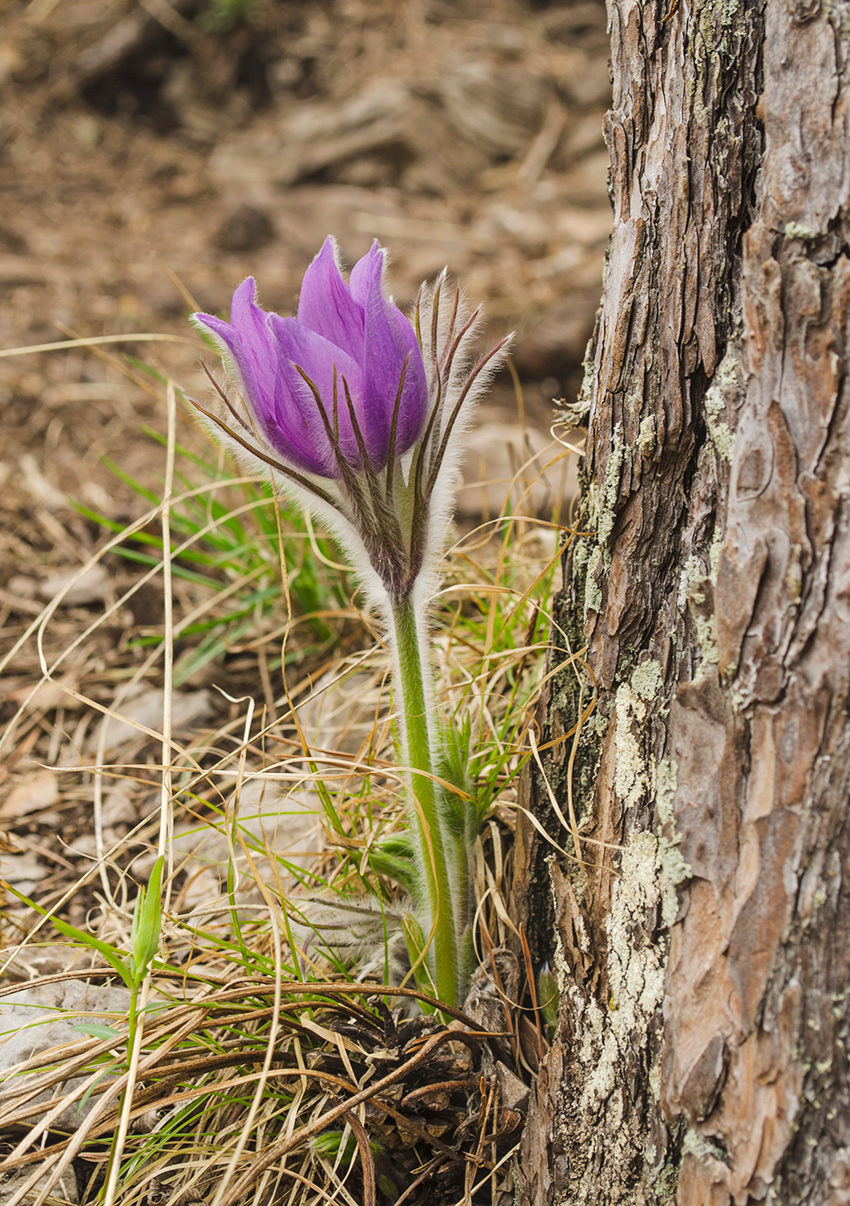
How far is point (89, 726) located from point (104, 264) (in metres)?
3.46

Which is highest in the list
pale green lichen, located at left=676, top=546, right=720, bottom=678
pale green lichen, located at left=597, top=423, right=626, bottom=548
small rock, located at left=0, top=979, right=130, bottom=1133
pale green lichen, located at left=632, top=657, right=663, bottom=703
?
pale green lichen, located at left=597, top=423, right=626, bottom=548

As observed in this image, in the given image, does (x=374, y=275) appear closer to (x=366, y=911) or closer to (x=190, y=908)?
(x=366, y=911)

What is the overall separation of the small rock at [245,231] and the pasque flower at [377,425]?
4348 mm

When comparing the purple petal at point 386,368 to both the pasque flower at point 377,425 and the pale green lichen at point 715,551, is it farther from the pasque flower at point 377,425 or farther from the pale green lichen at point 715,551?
the pale green lichen at point 715,551

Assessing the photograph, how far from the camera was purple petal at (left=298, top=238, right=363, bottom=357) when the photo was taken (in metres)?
1.12

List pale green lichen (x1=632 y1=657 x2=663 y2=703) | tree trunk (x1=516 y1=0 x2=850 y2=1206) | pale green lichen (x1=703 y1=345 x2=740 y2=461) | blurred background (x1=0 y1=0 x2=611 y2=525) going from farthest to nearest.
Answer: blurred background (x1=0 y1=0 x2=611 y2=525) → pale green lichen (x1=632 y1=657 x2=663 y2=703) → pale green lichen (x1=703 y1=345 x2=740 y2=461) → tree trunk (x1=516 y1=0 x2=850 y2=1206)

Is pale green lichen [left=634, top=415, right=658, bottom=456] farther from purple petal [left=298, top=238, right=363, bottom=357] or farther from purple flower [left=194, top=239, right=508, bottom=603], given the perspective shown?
purple petal [left=298, top=238, right=363, bottom=357]

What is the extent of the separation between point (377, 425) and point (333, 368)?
0.09 metres

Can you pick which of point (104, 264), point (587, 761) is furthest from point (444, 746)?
point (104, 264)

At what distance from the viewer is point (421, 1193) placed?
129cm

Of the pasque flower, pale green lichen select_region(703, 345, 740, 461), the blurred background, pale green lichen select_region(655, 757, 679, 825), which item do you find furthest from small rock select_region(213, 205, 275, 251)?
pale green lichen select_region(655, 757, 679, 825)

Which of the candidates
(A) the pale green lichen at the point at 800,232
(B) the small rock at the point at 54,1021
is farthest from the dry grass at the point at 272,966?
(A) the pale green lichen at the point at 800,232

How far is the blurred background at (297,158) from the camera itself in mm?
4559

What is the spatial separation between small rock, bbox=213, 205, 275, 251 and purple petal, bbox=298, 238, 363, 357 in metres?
4.44
